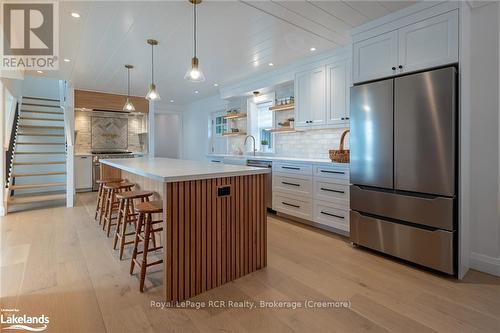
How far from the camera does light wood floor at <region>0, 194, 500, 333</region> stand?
170cm

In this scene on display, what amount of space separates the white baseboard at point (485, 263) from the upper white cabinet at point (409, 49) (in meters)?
1.82

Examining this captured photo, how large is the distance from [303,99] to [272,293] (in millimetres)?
3078

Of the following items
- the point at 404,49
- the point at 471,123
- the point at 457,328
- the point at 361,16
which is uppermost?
the point at 361,16

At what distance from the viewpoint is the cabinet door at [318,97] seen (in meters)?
3.94

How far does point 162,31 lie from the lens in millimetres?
3098

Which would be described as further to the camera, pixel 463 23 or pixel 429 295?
pixel 463 23

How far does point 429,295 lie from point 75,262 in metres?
3.16

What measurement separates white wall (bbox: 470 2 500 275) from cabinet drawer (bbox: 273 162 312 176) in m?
1.77

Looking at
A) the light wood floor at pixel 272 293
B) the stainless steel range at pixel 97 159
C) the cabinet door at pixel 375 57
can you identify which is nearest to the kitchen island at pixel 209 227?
the light wood floor at pixel 272 293

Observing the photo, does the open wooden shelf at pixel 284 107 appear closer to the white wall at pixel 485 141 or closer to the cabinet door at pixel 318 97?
the cabinet door at pixel 318 97

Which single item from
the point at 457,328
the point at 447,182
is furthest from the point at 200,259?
the point at 447,182

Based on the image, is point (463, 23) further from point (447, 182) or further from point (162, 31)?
point (162, 31)

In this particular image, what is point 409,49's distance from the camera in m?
2.56

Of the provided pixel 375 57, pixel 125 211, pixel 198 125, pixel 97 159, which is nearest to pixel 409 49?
pixel 375 57
